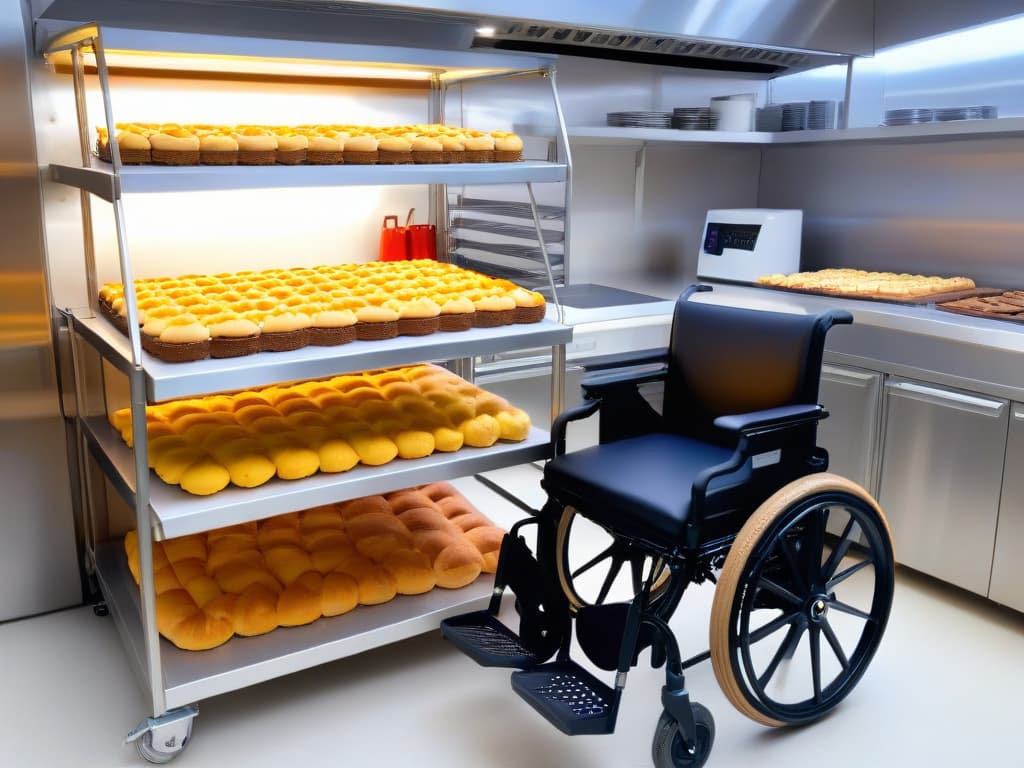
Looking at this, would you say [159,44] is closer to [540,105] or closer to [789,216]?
[540,105]

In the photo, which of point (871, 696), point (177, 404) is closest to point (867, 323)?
point (871, 696)

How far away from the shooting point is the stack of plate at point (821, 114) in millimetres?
3930

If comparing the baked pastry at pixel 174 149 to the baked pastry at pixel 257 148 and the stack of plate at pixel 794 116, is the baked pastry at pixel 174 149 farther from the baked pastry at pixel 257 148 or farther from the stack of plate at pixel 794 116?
the stack of plate at pixel 794 116

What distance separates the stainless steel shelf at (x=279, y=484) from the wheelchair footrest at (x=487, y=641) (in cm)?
38

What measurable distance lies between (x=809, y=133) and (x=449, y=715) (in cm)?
286

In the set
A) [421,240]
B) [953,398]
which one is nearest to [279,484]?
[421,240]

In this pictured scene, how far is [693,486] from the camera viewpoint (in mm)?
1950

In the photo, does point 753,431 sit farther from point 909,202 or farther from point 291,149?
point 909,202

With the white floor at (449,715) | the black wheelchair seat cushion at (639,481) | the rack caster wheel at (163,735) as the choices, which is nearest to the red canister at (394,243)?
the black wheelchair seat cushion at (639,481)

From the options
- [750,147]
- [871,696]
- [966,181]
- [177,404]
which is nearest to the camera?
[871,696]

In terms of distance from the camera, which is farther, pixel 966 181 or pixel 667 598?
pixel 966 181

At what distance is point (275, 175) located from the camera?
6.89 ft

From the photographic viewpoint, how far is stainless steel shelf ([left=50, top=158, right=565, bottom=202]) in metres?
1.93

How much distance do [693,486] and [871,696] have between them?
0.94 m
